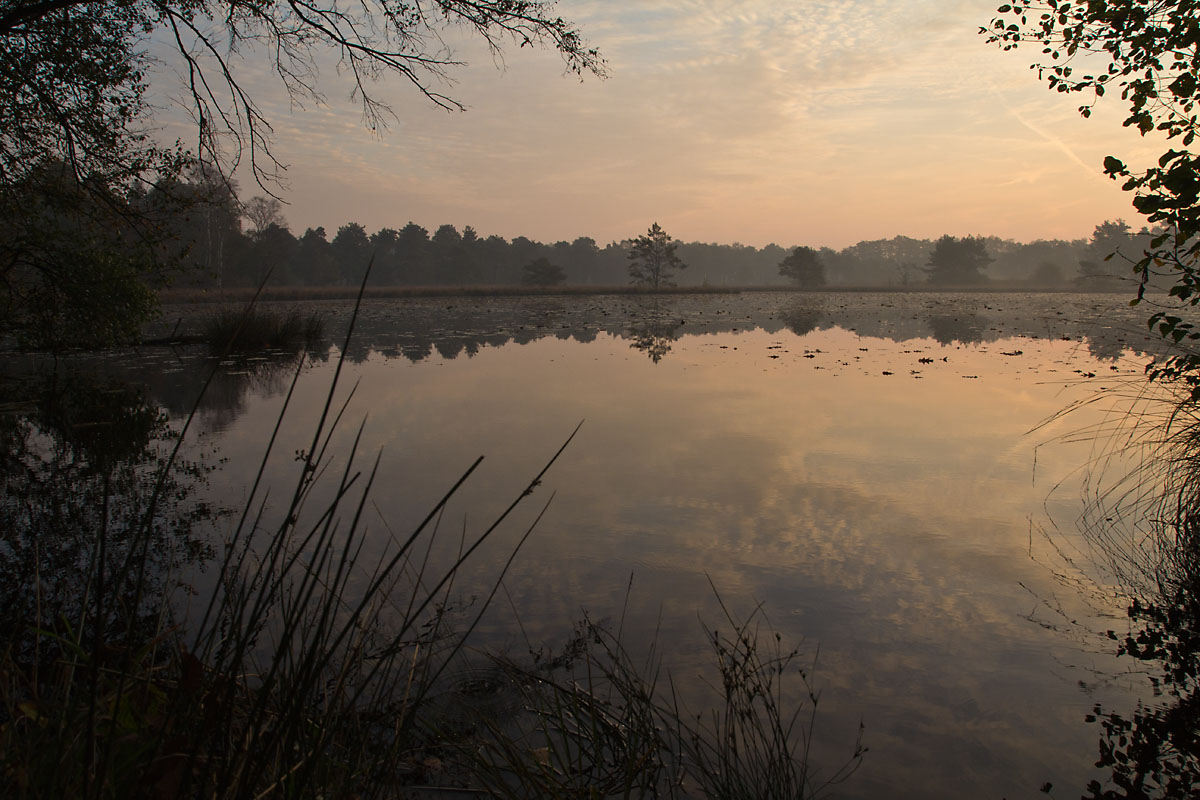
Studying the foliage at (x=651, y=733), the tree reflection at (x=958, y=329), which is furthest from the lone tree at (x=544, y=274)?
the foliage at (x=651, y=733)

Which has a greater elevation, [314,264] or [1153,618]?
[314,264]

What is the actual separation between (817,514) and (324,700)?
3.53 m

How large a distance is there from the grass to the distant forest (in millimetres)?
33427

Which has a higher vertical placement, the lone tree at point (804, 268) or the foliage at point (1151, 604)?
the lone tree at point (804, 268)

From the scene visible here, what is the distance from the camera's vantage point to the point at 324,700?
244 centimetres

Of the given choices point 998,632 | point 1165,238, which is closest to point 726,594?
point 998,632

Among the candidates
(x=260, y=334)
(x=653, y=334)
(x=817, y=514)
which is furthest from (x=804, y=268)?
(x=817, y=514)

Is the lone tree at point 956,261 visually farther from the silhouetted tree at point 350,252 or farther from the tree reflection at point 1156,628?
the tree reflection at point 1156,628

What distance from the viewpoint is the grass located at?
A: 1.23 metres

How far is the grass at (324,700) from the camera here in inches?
48.4

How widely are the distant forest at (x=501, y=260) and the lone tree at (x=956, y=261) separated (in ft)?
0.42

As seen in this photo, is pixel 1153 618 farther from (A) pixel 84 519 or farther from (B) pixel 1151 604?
(A) pixel 84 519

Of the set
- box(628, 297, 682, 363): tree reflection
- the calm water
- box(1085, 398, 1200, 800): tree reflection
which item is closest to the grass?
the calm water

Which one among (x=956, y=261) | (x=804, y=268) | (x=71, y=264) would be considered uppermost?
(x=956, y=261)
